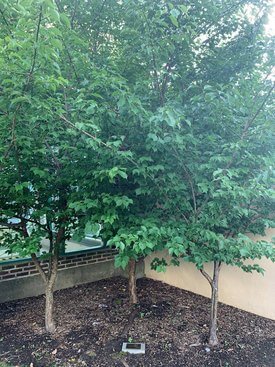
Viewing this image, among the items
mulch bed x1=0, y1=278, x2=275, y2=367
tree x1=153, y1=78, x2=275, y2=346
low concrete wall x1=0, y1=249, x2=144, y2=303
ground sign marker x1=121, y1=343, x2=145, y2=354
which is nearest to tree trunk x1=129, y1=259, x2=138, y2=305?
mulch bed x1=0, y1=278, x2=275, y2=367

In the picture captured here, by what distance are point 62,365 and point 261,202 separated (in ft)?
7.93

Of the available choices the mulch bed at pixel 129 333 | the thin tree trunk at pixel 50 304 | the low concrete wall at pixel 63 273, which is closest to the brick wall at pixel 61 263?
the low concrete wall at pixel 63 273

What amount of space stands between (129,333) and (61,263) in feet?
5.84

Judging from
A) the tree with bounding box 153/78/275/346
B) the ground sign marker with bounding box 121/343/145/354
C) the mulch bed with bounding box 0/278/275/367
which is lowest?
the mulch bed with bounding box 0/278/275/367

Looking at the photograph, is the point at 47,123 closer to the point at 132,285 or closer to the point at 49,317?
the point at 49,317

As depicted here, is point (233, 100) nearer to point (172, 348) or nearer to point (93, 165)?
point (93, 165)

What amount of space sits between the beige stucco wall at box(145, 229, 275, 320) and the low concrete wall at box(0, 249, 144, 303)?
3.53ft

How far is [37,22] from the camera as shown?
160 cm

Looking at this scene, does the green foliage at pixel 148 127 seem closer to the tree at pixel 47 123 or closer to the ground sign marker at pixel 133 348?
the tree at pixel 47 123

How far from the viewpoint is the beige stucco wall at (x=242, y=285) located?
11.8 feet

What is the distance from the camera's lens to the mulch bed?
2.73 m

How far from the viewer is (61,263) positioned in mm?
4535

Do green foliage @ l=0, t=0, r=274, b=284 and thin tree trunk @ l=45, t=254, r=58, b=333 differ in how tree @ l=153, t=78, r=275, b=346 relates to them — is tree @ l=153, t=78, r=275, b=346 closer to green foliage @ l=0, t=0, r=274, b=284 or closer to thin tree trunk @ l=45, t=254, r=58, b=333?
green foliage @ l=0, t=0, r=274, b=284

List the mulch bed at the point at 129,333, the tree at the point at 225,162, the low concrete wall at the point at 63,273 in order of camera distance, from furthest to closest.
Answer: the low concrete wall at the point at 63,273
the mulch bed at the point at 129,333
the tree at the point at 225,162
